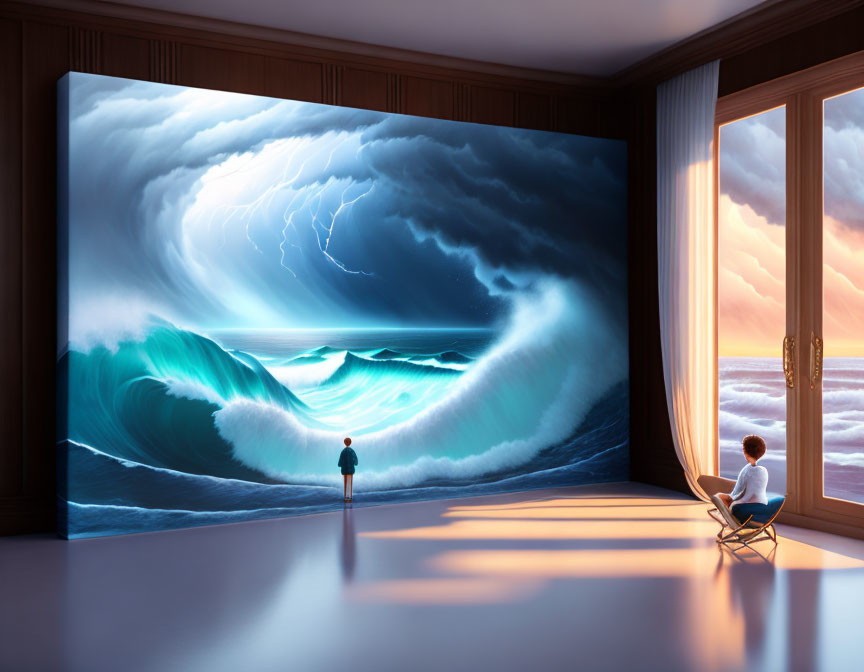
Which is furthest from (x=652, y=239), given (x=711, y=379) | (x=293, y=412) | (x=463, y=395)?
(x=293, y=412)

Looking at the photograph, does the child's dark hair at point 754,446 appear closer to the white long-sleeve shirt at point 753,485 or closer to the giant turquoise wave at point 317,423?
the white long-sleeve shirt at point 753,485

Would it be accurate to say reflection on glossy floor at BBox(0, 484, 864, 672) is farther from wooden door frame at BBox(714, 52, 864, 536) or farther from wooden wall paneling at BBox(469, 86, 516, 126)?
wooden wall paneling at BBox(469, 86, 516, 126)

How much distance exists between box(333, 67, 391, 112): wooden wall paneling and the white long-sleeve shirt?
335 cm

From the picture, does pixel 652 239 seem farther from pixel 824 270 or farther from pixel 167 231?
pixel 167 231

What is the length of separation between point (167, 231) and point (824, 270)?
3.86 metres

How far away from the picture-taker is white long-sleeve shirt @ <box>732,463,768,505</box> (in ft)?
12.7

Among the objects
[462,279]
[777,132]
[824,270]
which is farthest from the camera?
[462,279]

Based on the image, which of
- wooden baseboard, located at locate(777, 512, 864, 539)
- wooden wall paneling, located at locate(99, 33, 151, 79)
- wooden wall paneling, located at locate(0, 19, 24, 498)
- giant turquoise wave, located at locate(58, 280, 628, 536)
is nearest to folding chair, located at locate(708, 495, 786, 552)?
wooden baseboard, located at locate(777, 512, 864, 539)

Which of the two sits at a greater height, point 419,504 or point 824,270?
point 824,270

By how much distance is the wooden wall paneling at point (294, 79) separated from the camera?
503 centimetres

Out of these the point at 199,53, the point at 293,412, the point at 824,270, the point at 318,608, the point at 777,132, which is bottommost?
the point at 318,608

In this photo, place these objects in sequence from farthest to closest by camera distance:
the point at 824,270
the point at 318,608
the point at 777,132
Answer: the point at 777,132 < the point at 824,270 < the point at 318,608

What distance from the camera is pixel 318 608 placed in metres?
3.11

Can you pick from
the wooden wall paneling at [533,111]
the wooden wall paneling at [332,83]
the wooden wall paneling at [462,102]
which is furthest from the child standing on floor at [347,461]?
the wooden wall paneling at [533,111]
